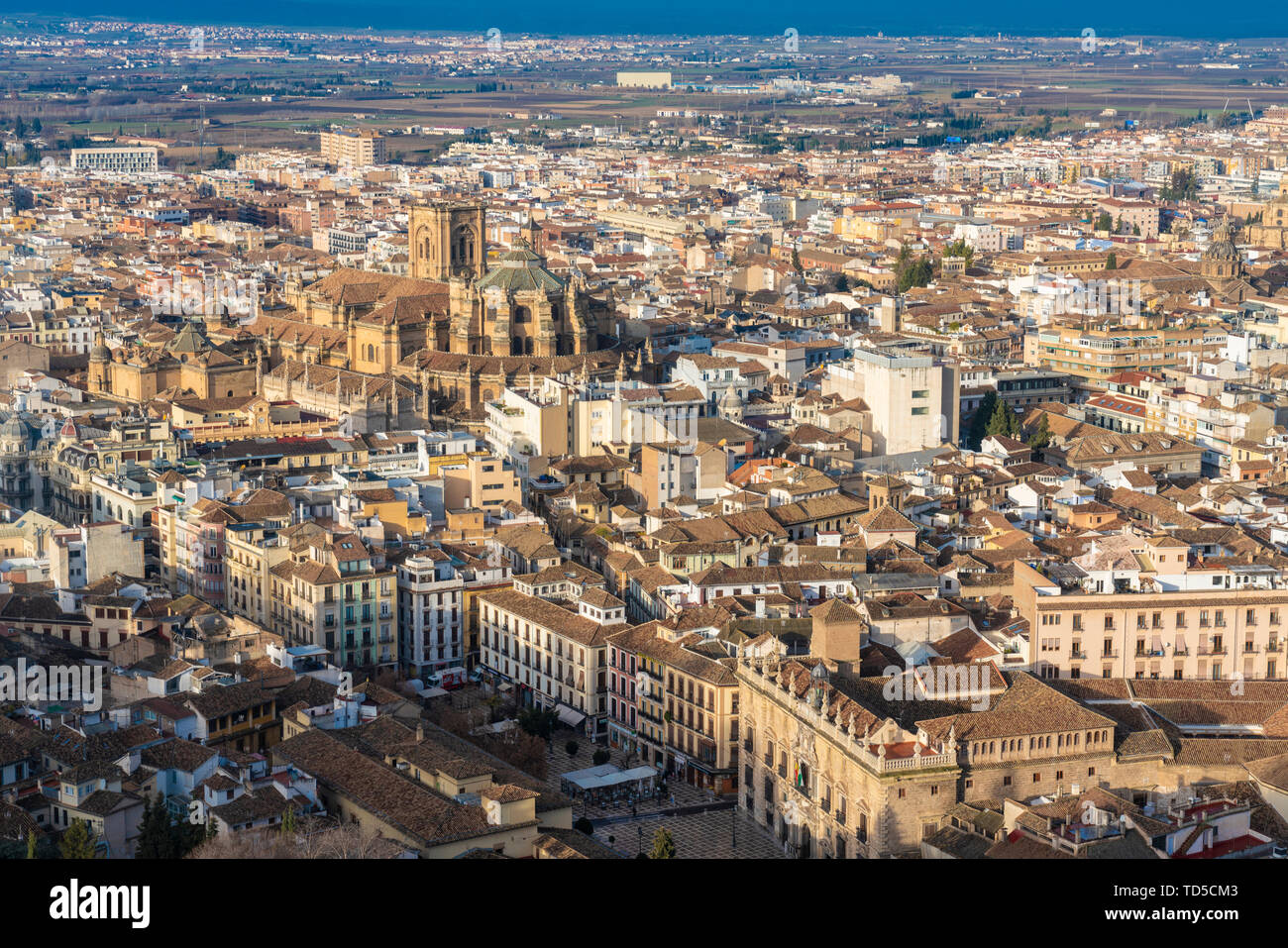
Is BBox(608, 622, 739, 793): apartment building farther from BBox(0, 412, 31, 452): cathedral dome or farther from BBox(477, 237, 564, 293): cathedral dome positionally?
BBox(477, 237, 564, 293): cathedral dome

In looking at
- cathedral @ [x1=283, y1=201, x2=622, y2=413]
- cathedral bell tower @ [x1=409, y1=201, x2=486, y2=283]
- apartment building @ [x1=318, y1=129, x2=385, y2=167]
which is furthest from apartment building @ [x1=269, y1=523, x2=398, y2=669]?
apartment building @ [x1=318, y1=129, x2=385, y2=167]

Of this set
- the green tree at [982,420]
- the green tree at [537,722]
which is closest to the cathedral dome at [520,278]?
the green tree at [982,420]

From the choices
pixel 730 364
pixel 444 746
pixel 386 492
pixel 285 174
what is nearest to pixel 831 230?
pixel 285 174

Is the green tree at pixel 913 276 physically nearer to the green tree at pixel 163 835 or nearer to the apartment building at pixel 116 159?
the green tree at pixel 163 835

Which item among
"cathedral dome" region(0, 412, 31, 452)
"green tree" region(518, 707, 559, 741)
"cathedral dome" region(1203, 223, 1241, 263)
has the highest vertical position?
"cathedral dome" region(1203, 223, 1241, 263)

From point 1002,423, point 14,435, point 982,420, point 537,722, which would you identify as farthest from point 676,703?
point 982,420

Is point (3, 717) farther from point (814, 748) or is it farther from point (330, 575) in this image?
point (814, 748)

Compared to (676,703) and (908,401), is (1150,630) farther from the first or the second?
(908,401)
